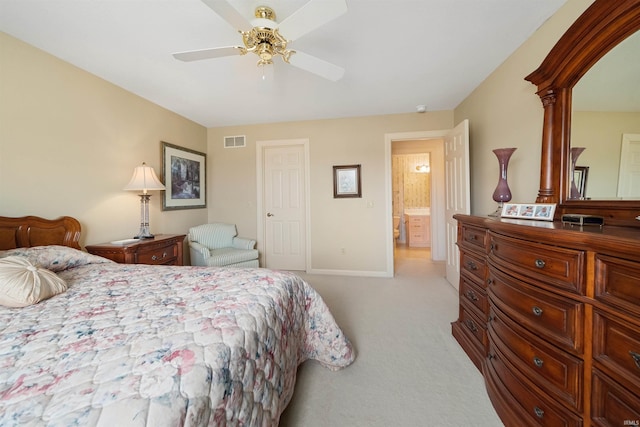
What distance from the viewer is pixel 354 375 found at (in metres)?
1.60

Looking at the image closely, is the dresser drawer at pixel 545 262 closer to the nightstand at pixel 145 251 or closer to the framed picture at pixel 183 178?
the nightstand at pixel 145 251

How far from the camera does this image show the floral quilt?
569 mm

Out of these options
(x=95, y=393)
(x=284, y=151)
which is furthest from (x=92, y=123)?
(x=95, y=393)

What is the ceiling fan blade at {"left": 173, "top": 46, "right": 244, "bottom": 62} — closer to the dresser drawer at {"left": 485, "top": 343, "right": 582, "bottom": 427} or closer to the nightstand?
the nightstand

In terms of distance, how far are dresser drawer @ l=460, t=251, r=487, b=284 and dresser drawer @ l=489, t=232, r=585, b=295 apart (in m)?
0.36

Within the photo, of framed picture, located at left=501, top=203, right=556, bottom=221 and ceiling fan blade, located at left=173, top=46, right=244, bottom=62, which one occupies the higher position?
ceiling fan blade, located at left=173, top=46, right=244, bottom=62

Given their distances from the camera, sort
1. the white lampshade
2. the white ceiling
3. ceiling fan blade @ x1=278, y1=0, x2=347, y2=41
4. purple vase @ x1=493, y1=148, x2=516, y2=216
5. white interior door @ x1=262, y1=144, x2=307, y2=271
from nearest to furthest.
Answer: ceiling fan blade @ x1=278, y1=0, x2=347, y2=41
the white ceiling
purple vase @ x1=493, y1=148, x2=516, y2=216
the white lampshade
white interior door @ x1=262, y1=144, x2=307, y2=271

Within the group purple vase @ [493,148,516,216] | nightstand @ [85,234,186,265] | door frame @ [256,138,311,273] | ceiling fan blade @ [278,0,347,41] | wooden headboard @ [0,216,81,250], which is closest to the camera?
ceiling fan blade @ [278,0,347,41]

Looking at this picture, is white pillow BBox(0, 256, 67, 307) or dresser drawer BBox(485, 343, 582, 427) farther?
white pillow BBox(0, 256, 67, 307)

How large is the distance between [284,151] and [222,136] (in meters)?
1.10

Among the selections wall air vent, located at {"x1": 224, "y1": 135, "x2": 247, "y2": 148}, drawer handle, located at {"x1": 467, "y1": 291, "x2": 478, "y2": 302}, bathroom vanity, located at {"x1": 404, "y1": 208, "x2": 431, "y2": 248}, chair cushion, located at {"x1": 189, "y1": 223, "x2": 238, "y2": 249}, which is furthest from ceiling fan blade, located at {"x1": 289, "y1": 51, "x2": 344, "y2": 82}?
bathroom vanity, located at {"x1": 404, "y1": 208, "x2": 431, "y2": 248}

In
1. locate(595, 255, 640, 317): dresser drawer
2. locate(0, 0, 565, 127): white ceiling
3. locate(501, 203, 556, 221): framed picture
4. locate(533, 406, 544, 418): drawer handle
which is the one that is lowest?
locate(533, 406, 544, 418): drawer handle

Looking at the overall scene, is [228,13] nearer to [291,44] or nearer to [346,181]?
[291,44]

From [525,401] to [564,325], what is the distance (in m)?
0.47
